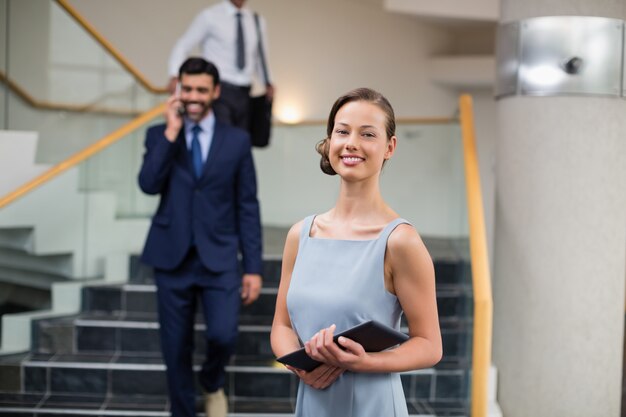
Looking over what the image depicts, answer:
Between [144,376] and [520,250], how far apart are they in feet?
7.06

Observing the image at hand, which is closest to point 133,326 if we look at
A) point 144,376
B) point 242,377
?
point 144,376

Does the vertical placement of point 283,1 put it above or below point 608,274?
above

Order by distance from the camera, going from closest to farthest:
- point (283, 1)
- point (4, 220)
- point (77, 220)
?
1. point (4, 220)
2. point (77, 220)
3. point (283, 1)

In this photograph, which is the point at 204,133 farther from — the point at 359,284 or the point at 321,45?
the point at 321,45

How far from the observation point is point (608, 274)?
402 centimetres

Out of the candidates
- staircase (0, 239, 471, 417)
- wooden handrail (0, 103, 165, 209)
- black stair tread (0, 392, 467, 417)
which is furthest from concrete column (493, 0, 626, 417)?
wooden handrail (0, 103, 165, 209)

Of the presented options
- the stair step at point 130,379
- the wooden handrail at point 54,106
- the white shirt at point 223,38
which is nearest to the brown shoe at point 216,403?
the stair step at point 130,379

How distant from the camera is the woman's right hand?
6.12ft

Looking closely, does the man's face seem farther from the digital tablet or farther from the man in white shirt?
the digital tablet

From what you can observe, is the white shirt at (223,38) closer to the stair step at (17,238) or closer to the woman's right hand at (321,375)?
the stair step at (17,238)

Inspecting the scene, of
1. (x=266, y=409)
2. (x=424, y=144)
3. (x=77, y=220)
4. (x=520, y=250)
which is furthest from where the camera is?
(x=424, y=144)

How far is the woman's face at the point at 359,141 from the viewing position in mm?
1818

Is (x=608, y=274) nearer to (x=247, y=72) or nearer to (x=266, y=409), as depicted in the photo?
(x=266, y=409)

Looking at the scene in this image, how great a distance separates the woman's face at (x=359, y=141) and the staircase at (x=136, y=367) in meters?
2.62
